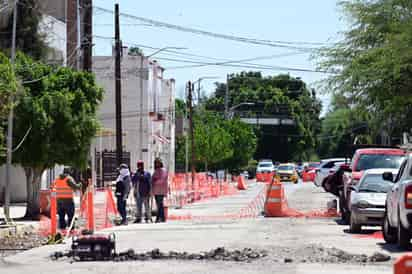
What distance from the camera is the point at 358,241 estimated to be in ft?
63.9

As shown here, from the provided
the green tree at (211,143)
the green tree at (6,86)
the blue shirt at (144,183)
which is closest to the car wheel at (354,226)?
the blue shirt at (144,183)

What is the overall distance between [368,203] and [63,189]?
26.4 ft

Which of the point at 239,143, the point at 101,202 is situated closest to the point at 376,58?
the point at 101,202

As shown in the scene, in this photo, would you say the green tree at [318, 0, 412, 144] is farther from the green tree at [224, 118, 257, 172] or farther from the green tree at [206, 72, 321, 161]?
the green tree at [206, 72, 321, 161]

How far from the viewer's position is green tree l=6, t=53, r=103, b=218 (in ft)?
95.5

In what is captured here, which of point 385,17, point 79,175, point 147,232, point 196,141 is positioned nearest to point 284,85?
point 196,141

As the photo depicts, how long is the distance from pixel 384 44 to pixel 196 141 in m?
48.9

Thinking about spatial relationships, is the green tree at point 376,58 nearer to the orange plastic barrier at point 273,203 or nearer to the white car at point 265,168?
the orange plastic barrier at point 273,203

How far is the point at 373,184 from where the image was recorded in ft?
74.5

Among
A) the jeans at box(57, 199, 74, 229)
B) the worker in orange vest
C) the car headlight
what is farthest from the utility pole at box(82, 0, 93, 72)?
the car headlight

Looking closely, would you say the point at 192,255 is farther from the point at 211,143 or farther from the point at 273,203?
the point at 211,143

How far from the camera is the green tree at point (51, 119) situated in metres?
29.1

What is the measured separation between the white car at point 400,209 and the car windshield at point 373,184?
367 cm

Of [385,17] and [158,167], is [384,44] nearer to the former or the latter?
[385,17]
